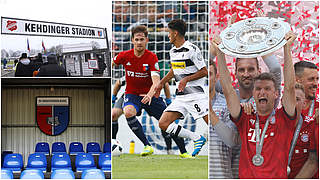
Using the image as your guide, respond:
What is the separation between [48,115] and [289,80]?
256 inches

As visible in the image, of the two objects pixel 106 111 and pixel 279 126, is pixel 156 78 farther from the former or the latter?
pixel 106 111

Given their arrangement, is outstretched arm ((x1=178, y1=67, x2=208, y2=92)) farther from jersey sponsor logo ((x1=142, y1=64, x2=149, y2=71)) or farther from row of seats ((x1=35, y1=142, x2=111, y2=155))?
row of seats ((x1=35, y1=142, x2=111, y2=155))

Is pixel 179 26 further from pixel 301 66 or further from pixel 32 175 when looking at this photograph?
pixel 32 175

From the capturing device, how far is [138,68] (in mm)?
5309

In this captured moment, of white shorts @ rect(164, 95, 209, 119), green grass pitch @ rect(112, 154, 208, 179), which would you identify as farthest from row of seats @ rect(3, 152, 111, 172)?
white shorts @ rect(164, 95, 209, 119)

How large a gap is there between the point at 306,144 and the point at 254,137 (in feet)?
1.93

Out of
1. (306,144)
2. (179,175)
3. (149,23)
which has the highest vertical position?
(149,23)

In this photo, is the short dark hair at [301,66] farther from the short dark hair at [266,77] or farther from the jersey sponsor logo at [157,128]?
the jersey sponsor logo at [157,128]

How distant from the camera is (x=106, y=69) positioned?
5395mm

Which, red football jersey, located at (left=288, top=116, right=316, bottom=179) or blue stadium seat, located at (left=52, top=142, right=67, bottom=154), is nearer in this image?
red football jersey, located at (left=288, top=116, right=316, bottom=179)

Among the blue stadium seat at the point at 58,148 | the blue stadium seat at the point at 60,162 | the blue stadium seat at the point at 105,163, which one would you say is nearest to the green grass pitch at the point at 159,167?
the blue stadium seat at the point at 105,163

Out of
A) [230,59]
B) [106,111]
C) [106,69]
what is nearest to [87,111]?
[106,111]

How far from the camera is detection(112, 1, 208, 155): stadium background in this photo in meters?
5.12

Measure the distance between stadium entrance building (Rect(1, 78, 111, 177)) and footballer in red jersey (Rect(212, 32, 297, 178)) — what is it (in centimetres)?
542
